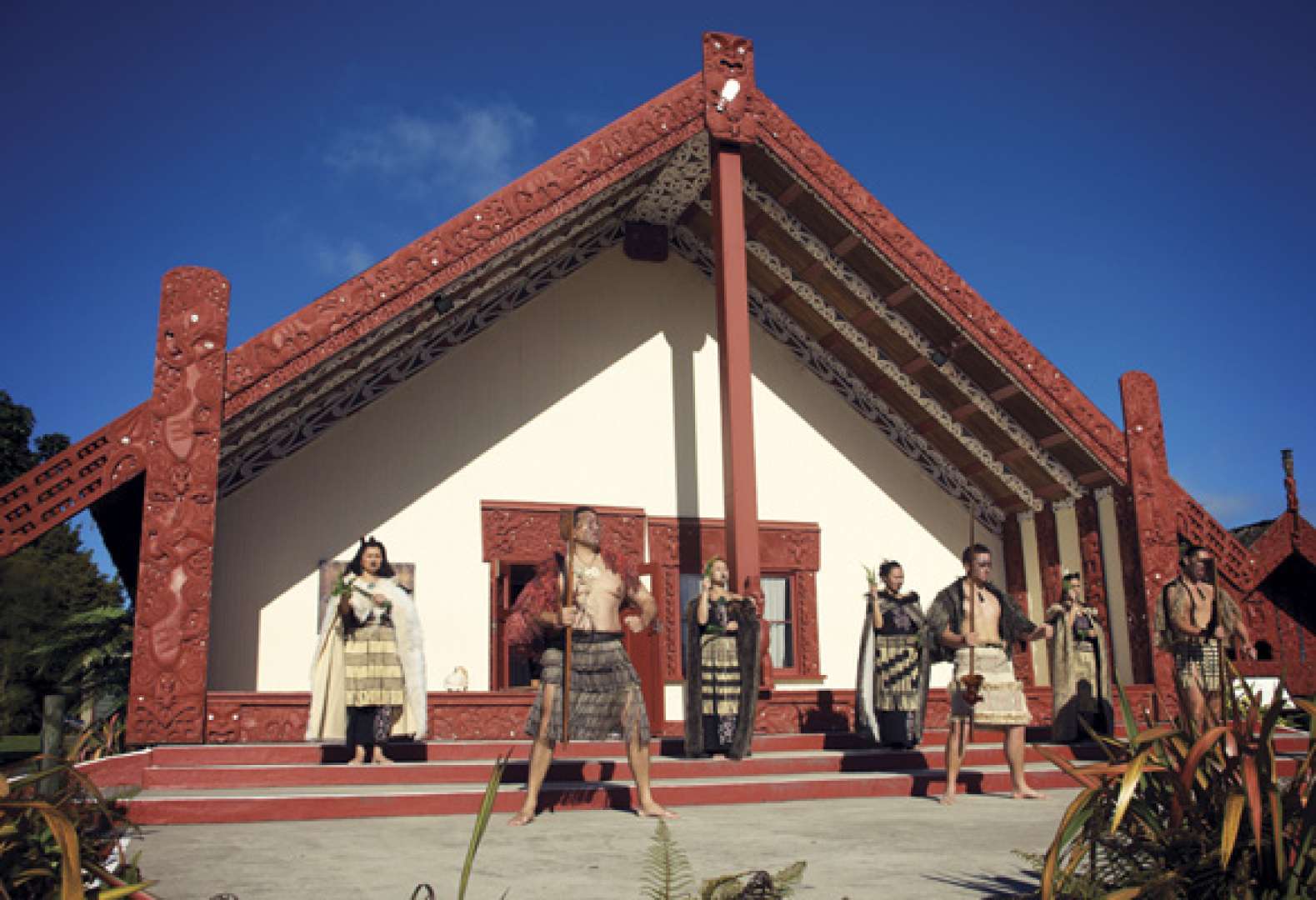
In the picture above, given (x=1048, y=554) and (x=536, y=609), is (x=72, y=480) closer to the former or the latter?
(x=536, y=609)

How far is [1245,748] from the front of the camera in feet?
9.72

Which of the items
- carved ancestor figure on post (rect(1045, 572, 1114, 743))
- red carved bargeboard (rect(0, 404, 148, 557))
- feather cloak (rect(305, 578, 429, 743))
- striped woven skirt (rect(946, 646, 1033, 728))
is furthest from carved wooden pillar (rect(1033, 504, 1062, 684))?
red carved bargeboard (rect(0, 404, 148, 557))

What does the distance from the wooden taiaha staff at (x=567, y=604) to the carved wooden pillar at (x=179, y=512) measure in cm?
355

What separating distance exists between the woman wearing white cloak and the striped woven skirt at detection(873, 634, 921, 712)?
12.7 feet

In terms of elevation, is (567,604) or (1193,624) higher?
(567,604)

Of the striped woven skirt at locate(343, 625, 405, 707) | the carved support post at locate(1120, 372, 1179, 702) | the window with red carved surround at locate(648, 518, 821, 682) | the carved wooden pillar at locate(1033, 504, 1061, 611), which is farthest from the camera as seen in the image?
the carved wooden pillar at locate(1033, 504, 1061, 611)

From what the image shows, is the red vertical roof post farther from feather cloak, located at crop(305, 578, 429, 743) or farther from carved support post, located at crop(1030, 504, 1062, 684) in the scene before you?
carved support post, located at crop(1030, 504, 1062, 684)

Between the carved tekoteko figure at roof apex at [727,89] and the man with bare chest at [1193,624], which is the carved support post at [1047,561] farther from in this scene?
the carved tekoteko figure at roof apex at [727,89]

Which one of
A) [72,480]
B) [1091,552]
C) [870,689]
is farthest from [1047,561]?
[72,480]

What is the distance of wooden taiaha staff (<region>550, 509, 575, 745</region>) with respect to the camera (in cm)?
555

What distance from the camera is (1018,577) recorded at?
12977mm

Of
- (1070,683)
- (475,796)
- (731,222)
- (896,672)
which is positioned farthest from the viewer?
(731,222)

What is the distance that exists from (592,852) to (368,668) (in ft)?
11.1

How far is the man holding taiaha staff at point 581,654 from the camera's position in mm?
5637
